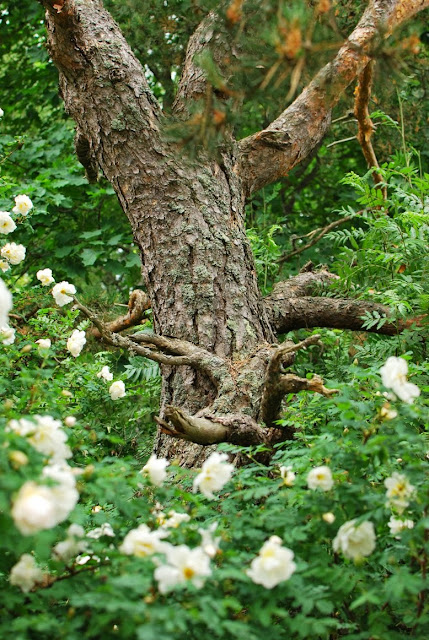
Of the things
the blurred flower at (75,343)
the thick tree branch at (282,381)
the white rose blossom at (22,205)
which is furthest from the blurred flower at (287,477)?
the white rose blossom at (22,205)

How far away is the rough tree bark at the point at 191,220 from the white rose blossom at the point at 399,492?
871 mm

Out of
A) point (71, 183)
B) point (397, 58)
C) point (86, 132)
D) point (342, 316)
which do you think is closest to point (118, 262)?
point (71, 183)

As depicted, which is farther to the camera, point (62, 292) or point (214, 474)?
point (62, 292)

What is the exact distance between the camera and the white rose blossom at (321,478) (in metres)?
1.63

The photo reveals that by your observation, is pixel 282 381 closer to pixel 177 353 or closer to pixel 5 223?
pixel 177 353

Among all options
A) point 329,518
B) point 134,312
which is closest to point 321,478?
point 329,518

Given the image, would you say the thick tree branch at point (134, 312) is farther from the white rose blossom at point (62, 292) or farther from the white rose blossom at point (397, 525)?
the white rose blossom at point (397, 525)

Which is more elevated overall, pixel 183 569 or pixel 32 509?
pixel 32 509

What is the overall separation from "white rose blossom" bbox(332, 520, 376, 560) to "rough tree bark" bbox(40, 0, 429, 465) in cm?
90

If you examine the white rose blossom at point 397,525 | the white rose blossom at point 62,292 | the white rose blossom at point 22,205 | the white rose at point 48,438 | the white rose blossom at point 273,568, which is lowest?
the white rose blossom at point 397,525

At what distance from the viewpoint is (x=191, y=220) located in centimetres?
322

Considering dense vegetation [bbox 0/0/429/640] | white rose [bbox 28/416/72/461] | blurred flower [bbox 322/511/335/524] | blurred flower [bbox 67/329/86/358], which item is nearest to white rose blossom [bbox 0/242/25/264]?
dense vegetation [bbox 0/0/429/640]

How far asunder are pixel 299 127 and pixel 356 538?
2.89 metres

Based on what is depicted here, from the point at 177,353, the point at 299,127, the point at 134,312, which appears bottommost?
the point at 134,312
